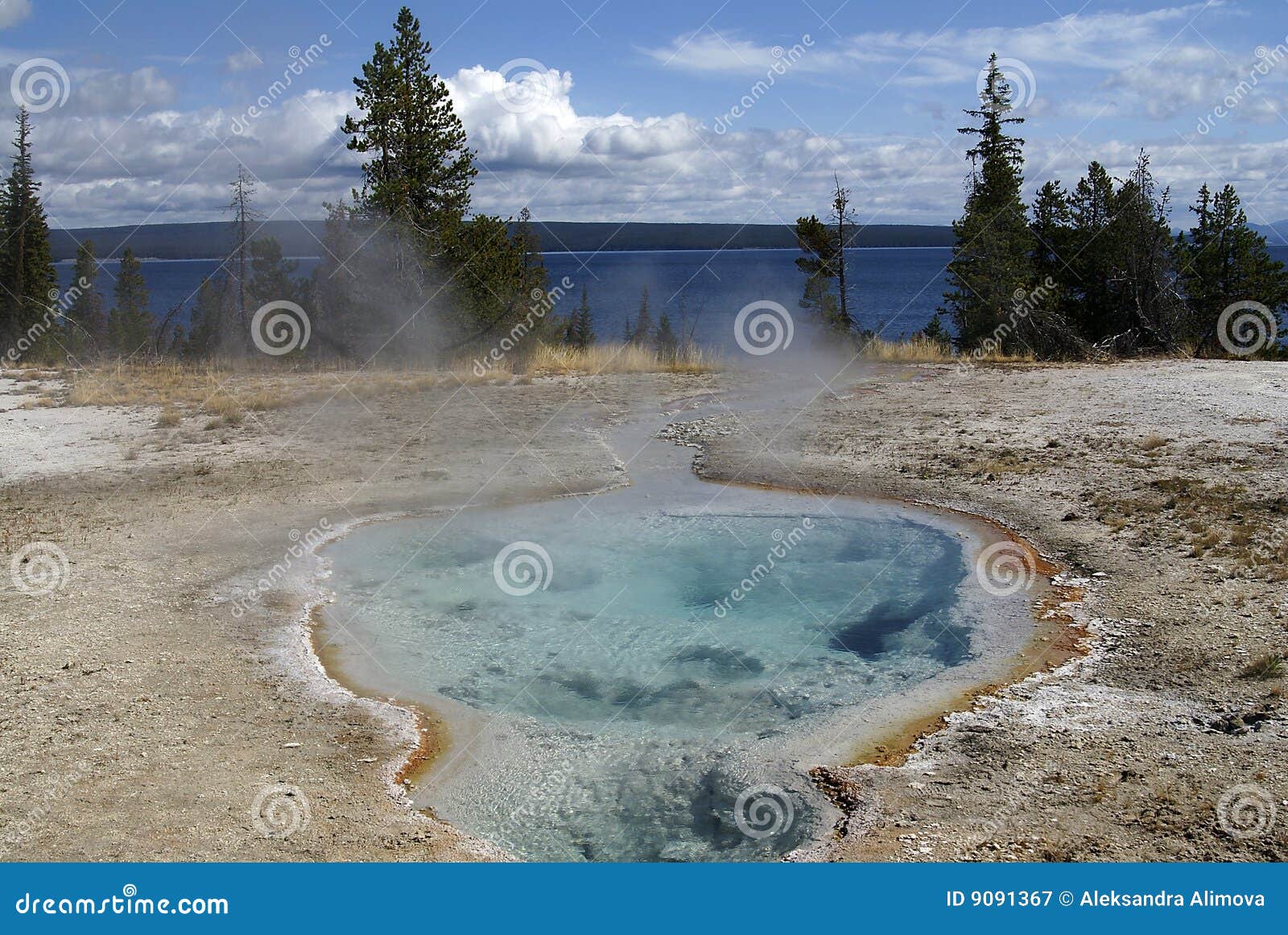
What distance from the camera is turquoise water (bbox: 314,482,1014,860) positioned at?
5938 millimetres

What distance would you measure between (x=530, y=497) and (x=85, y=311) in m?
40.5

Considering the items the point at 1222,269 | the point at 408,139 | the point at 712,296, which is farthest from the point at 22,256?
the point at 712,296

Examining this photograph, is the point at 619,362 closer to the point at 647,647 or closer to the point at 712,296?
the point at 647,647

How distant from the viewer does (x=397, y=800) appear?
585 centimetres

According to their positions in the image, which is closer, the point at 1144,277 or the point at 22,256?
the point at 1144,277

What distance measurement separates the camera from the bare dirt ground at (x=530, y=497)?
17.6ft

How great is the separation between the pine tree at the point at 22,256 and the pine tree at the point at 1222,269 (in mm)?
34380

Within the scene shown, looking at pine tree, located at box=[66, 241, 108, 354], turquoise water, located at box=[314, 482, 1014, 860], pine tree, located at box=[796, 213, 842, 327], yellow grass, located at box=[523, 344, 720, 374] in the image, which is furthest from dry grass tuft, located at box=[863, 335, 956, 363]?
pine tree, located at box=[66, 241, 108, 354]

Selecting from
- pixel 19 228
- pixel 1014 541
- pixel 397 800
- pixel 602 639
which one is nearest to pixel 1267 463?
pixel 1014 541

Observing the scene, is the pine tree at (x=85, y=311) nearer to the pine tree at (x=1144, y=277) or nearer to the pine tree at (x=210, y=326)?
the pine tree at (x=210, y=326)

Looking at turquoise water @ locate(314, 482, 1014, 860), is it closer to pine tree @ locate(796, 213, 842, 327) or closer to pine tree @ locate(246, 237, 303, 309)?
pine tree @ locate(796, 213, 842, 327)

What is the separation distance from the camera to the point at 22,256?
34.3m

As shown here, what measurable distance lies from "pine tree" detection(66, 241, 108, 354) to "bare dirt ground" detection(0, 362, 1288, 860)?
18268 mm

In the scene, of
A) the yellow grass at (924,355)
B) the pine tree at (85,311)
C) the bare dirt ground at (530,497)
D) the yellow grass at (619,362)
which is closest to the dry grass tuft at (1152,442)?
the bare dirt ground at (530,497)
